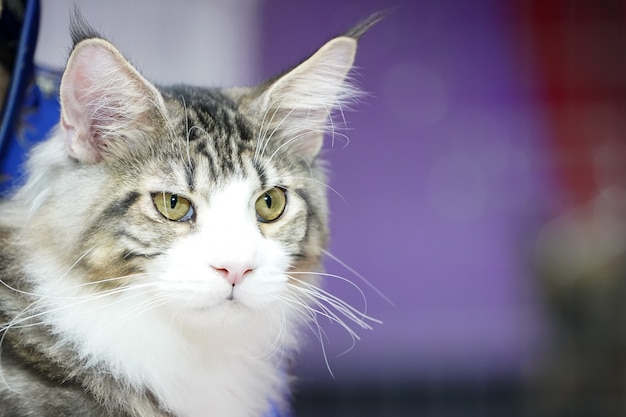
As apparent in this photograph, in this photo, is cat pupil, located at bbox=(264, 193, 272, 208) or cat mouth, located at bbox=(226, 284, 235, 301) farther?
cat pupil, located at bbox=(264, 193, 272, 208)

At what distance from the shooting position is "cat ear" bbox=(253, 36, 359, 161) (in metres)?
1.15

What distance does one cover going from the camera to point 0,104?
4.17ft

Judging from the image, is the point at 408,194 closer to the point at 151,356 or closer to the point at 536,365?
the point at 536,365

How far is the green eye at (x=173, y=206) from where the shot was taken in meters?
1.04

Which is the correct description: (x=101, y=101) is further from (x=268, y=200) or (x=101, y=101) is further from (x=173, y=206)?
(x=268, y=200)

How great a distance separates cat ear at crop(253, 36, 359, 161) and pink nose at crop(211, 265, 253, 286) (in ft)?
0.93

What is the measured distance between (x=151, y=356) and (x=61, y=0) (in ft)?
5.23

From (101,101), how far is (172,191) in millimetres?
169

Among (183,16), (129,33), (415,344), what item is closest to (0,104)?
(129,33)

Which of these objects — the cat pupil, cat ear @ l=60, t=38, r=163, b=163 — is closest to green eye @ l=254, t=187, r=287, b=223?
the cat pupil

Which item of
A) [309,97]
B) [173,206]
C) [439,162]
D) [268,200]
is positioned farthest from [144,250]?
[439,162]

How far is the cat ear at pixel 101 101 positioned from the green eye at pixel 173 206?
0.12 m

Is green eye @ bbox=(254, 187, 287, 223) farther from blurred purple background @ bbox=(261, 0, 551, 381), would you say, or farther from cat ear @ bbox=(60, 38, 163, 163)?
blurred purple background @ bbox=(261, 0, 551, 381)

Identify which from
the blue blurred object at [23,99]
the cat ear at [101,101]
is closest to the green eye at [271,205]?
the cat ear at [101,101]
